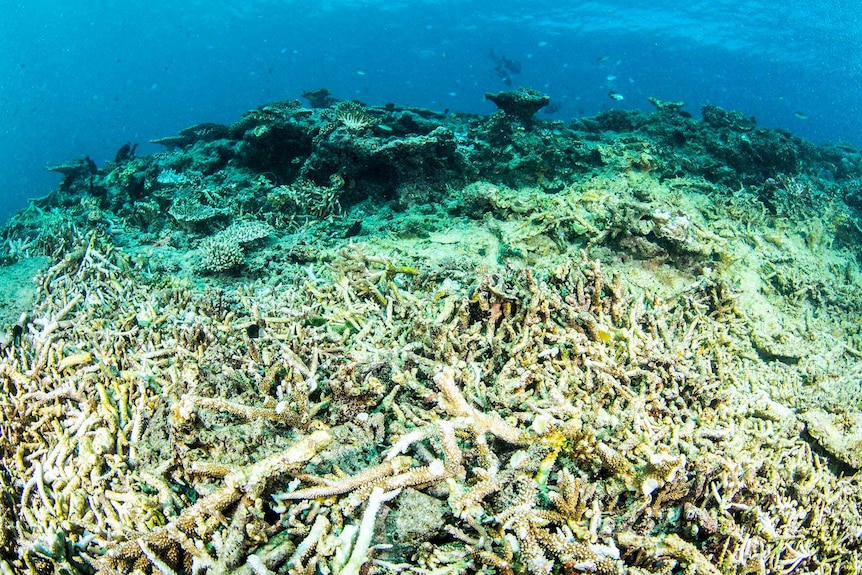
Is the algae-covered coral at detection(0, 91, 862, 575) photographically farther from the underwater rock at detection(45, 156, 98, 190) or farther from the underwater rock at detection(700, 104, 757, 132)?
the underwater rock at detection(700, 104, 757, 132)

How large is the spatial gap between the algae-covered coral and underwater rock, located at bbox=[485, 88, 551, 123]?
343 centimetres

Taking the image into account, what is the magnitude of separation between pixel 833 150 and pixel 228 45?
116 m

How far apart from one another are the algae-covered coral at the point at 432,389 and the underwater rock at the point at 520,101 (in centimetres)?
343

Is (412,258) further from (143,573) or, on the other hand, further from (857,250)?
(857,250)

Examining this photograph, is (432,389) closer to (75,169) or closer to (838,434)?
(838,434)

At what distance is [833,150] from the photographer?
1366cm

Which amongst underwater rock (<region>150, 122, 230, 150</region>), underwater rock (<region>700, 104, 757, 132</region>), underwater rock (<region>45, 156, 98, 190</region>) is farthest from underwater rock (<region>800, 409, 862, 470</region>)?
underwater rock (<region>45, 156, 98, 190</region>)

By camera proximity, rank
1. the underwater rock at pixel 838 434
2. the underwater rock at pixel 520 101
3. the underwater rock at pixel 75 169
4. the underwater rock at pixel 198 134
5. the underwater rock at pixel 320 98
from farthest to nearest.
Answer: the underwater rock at pixel 320 98 < the underwater rock at pixel 198 134 < the underwater rock at pixel 75 169 < the underwater rock at pixel 520 101 < the underwater rock at pixel 838 434

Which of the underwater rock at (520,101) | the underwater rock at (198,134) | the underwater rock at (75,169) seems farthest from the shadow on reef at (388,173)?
the underwater rock at (198,134)

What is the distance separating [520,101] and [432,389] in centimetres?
846

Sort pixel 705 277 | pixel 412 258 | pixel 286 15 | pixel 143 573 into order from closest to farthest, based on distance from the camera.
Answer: pixel 143 573, pixel 705 277, pixel 412 258, pixel 286 15

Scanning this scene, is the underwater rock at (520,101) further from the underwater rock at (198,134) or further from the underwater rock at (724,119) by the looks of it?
the underwater rock at (198,134)

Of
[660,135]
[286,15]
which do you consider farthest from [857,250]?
[286,15]

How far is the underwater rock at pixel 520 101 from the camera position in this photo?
972 centimetres
